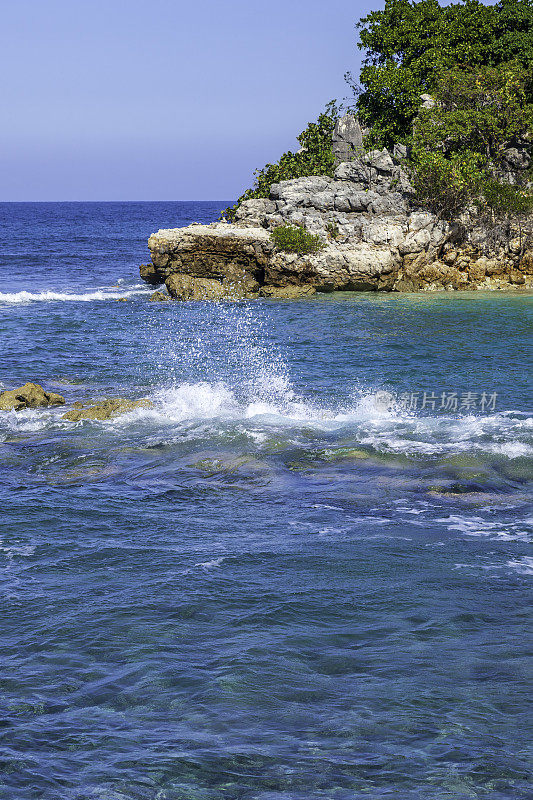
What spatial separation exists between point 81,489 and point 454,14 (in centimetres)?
4148

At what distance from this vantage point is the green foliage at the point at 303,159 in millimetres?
47156

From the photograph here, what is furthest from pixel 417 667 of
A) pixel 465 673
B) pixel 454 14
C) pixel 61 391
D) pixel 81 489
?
pixel 454 14

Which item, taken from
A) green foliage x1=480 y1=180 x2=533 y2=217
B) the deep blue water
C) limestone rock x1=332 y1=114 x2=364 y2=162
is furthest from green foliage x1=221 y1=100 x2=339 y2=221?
the deep blue water

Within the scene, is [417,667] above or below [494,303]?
below

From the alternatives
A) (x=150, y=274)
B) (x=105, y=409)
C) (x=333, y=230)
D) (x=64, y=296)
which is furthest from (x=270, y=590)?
(x=150, y=274)

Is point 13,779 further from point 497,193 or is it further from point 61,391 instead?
point 497,193

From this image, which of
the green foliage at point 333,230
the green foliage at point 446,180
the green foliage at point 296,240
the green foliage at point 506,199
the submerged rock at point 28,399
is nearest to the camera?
the submerged rock at point 28,399

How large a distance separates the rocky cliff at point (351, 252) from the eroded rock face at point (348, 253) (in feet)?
0.18

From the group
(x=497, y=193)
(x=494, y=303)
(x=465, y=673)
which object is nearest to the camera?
(x=465, y=673)

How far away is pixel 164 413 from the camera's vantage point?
19.3 meters

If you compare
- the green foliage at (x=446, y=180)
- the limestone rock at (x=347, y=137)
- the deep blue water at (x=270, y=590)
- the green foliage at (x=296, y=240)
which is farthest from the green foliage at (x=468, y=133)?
the deep blue water at (x=270, y=590)

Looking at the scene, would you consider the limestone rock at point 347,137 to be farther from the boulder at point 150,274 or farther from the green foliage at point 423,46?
the boulder at point 150,274

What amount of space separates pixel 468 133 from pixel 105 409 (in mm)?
30727

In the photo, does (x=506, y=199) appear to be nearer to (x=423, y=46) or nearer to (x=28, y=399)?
A: (x=423, y=46)
